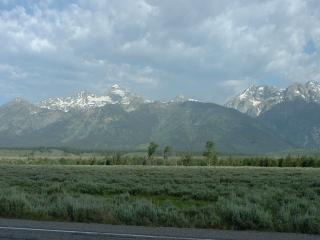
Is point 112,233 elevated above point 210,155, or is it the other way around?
point 210,155

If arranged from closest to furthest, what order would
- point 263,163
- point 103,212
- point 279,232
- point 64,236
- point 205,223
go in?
point 64,236 → point 279,232 → point 205,223 → point 103,212 → point 263,163

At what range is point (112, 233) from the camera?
43.1ft

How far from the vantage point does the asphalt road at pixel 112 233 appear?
12508mm

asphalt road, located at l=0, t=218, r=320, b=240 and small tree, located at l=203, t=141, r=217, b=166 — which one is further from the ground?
small tree, located at l=203, t=141, r=217, b=166

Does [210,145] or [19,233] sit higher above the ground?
[210,145]

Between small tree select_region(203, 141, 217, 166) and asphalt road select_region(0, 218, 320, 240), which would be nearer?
asphalt road select_region(0, 218, 320, 240)

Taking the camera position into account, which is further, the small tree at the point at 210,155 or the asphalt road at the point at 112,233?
the small tree at the point at 210,155

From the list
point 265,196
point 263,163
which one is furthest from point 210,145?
point 265,196

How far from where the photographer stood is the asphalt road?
41.0ft

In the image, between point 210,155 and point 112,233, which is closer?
point 112,233

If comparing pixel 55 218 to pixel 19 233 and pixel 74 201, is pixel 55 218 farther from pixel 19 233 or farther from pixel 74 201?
pixel 19 233

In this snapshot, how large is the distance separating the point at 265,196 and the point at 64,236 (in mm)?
12987

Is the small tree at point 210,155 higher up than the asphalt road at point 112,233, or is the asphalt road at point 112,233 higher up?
the small tree at point 210,155

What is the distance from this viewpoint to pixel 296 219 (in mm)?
15031
